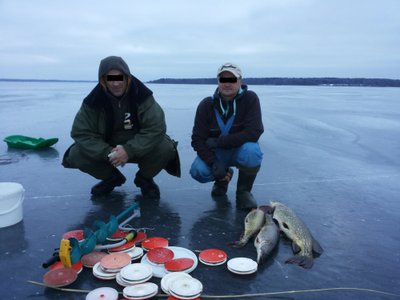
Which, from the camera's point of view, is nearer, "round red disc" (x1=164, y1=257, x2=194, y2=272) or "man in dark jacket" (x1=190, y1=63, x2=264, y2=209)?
"round red disc" (x1=164, y1=257, x2=194, y2=272)

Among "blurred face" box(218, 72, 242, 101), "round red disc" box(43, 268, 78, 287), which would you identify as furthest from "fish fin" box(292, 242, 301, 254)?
"blurred face" box(218, 72, 242, 101)

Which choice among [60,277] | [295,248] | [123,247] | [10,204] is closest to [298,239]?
[295,248]

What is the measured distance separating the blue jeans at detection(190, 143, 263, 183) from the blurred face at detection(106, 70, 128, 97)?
1.21 metres

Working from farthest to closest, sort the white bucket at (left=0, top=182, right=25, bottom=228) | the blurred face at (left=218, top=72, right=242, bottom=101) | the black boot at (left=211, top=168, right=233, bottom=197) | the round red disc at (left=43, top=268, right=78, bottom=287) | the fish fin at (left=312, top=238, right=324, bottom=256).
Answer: the black boot at (left=211, top=168, right=233, bottom=197)
the blurred face at (left=218, top=72, right=242, bottom=101)
the white bucket at (left=0, top=182, right=25, bottom=228)
the fish fin at (left=312, top=238, right=324, bottom=256)
the round red disc at (left=43, top=268, right=78, bottom=287)

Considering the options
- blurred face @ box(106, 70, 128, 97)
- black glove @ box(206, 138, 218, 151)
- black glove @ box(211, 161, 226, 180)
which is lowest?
black glove @ box(211, 161, 226, 180)

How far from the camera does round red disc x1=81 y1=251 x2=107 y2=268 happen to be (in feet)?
8.78

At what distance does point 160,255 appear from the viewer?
2758 millimetres

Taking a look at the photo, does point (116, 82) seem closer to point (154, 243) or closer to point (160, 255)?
point (154, 243)

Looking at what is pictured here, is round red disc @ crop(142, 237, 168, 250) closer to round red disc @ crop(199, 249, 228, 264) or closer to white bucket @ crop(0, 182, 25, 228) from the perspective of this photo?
round red disc @ crop(199, 249, 228, 264)

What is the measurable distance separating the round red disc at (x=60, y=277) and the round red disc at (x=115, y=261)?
0.69 ft

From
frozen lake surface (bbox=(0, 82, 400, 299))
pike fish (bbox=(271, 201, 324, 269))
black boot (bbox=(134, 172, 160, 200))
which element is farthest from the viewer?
black boot (bbox=(134, 172, 160, 200))

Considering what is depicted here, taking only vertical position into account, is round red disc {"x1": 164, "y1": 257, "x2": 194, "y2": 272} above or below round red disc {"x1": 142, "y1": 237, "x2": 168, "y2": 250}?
above

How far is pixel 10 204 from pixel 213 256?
196cm

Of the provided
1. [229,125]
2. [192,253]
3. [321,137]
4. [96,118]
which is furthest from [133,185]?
[321,137]
